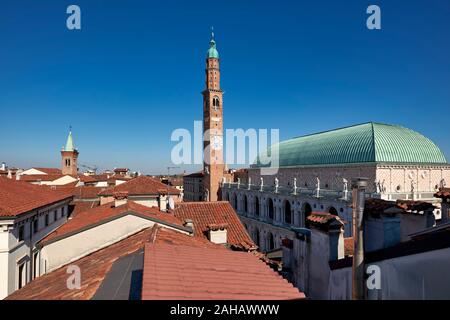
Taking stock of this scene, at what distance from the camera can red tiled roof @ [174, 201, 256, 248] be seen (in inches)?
597

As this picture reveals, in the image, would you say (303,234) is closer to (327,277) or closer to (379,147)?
(327,277)

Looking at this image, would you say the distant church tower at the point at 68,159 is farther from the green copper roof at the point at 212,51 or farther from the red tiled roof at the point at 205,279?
the red tiled roof at the point at 205,279

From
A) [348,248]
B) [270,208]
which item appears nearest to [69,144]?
[270,208]

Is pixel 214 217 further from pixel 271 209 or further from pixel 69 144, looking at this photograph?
pixel 69 144

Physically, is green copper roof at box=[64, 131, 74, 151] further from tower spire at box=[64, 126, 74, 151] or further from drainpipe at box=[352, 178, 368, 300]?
drainpipe at box=[352, 178, 368, 300]

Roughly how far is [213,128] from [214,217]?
1696 inches

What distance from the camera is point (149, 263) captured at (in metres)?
5.10

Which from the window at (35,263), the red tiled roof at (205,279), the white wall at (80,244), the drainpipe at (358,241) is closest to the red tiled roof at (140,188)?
the window at (35,263)

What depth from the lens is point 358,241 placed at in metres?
5.88

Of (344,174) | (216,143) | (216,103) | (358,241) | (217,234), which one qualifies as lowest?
(217,234)

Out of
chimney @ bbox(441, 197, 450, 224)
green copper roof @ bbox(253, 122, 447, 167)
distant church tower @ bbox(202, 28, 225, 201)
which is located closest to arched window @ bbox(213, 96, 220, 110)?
distant church tower @ bbox(202, 28, 225, 201)

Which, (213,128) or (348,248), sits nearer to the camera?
(348,248)
